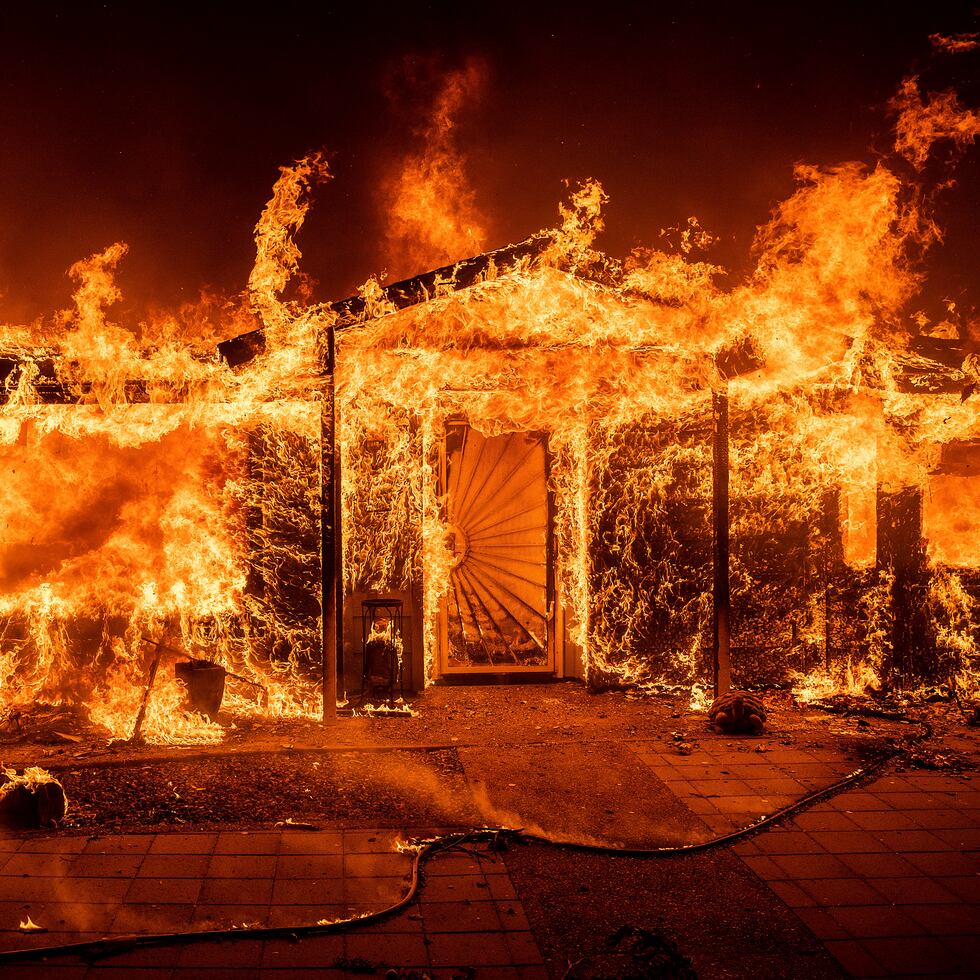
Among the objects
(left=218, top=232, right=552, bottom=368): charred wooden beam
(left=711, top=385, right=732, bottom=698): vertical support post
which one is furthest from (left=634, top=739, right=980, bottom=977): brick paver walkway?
(left=218, top=232, right=552, bottom=368): charred wooden beam

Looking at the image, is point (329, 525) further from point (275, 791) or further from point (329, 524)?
point (275, 791)

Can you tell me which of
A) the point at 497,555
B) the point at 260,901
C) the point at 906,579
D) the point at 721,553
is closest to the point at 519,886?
the point at 260,901

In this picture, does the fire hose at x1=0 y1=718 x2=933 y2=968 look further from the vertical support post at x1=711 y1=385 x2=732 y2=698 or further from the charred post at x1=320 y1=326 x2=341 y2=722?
the charred post at x1=320 y1=326 x2=341 y2=722

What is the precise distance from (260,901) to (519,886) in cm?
141

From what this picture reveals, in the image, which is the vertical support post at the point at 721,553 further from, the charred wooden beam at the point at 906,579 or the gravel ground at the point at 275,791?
the gravel ground at the point at 275,791

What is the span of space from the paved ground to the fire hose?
0.05m

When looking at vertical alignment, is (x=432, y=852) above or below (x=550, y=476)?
below

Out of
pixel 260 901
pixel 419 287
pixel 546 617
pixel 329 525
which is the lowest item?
pixel 260 901

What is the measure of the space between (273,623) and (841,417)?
6821 mm

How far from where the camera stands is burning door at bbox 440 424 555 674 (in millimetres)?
9359

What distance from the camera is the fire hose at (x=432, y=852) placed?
359 cm

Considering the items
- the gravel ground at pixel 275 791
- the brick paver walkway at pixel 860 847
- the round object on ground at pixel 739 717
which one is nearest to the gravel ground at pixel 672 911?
the brick paver walkway at pixel 860 847

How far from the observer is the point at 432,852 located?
4738mm

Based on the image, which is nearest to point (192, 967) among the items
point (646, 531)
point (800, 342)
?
point (646, 531)
